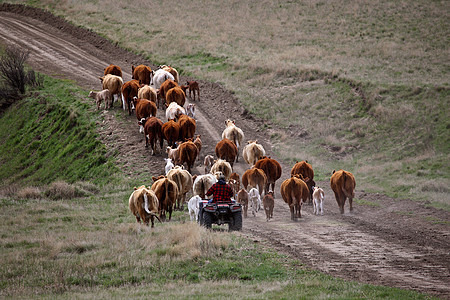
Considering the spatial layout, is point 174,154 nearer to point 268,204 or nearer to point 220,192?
point 268,204

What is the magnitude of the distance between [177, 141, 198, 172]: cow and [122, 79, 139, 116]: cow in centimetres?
825

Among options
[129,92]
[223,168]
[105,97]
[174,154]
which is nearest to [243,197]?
[223,168]

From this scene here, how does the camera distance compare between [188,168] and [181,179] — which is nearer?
[181,179]

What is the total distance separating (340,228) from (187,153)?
8704 millimetres

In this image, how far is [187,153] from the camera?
2380 centimetres

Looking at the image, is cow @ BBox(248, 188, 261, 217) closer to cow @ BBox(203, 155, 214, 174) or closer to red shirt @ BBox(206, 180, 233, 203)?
red shirt @ BBox(206, 180, 233, 203)

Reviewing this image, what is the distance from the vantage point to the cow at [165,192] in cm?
1766

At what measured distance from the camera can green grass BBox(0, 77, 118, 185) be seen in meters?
29.7

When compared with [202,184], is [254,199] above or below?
below

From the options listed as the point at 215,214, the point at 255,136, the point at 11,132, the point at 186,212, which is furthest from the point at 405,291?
the point at 11,132

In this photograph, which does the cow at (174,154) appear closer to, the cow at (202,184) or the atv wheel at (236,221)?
the cow at (202,184)

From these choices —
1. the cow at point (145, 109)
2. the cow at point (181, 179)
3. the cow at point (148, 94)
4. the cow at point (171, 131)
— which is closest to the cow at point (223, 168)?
the cow at point (181, 179)

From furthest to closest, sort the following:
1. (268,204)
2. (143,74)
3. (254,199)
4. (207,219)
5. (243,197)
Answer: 1. (143,74)
2. (254,199)
3. (243,197)
4. (268,204)
5. (207,219)

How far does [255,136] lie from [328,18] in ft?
105
